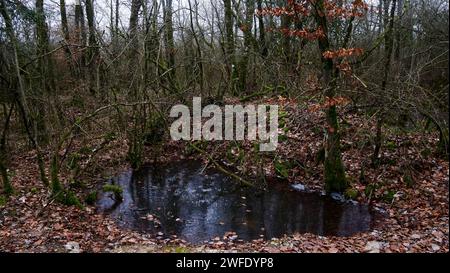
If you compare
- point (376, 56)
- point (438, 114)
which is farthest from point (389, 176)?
point (376, 56)

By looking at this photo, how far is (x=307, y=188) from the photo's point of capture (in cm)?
1083

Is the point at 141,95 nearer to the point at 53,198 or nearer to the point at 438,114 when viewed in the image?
the point at 53,198

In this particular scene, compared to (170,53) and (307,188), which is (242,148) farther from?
(170,53)

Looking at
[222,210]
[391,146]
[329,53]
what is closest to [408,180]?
[391,146]

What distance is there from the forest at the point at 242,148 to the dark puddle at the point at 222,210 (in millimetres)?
56

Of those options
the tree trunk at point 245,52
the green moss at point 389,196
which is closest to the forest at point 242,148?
the green moss at point 389,196

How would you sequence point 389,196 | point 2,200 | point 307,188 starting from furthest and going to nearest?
1. point 307,188
2. point 389,196
3. point 2,200

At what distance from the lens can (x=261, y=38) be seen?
18297 mm

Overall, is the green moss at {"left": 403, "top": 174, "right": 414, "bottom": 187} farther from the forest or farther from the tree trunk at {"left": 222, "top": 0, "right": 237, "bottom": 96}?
the tree trunk at {"left": 222, "top": 0, "right": 237, "bottom": 96}

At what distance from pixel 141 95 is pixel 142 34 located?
6.22ft

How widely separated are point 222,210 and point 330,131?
327cm

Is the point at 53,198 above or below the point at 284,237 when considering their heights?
above

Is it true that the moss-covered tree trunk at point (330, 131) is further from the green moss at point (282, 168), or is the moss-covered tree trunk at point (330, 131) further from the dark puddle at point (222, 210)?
the green moss at point (282, 168)

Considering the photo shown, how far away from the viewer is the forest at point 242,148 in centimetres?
812
